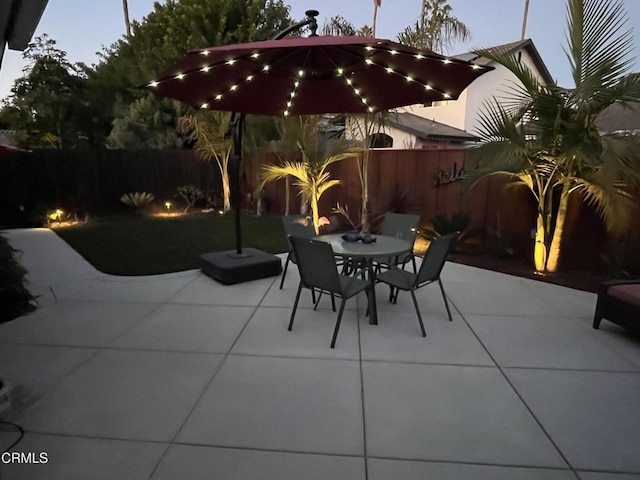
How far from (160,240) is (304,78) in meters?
4.63

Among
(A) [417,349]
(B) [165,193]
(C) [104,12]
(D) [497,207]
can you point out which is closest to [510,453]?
(A) [417,349]

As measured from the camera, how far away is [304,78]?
4.04 meters

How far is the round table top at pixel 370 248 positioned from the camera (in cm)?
360

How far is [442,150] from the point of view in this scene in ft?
22.2

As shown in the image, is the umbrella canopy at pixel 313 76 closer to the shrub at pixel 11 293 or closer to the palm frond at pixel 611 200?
the palm frond at pixel 611 200

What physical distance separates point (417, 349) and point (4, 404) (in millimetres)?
2824

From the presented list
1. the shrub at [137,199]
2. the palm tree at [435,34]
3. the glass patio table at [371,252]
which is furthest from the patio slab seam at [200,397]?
the shrub at [137,199]

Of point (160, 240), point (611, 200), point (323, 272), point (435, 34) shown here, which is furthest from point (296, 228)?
point (435, 34)

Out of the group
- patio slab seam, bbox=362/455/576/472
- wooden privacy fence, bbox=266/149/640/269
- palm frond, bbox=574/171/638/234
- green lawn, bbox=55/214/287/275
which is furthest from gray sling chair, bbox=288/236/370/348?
palm frond, bbox=574/171/638/234

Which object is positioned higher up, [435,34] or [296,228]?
[435,34]

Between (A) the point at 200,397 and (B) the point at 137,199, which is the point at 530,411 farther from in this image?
(B) the point at 137,199

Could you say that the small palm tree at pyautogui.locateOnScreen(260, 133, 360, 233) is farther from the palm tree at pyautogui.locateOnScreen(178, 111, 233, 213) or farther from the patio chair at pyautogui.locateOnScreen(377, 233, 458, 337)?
the patio chair at pyautogui.locateOnScreen(377, 233, 458, 337)

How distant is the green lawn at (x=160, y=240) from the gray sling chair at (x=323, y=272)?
8.79 feet

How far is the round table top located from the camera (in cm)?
360
